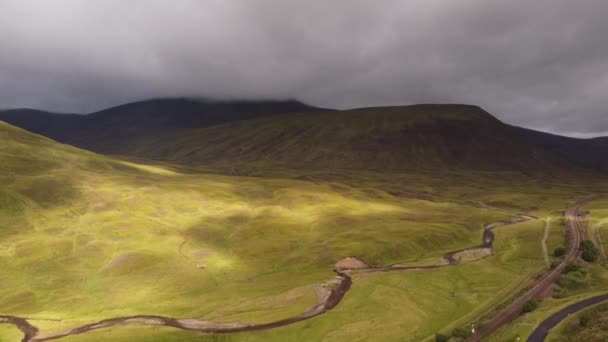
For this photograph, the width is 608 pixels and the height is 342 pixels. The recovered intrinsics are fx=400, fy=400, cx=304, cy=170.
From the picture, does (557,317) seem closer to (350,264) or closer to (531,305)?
(531,305)

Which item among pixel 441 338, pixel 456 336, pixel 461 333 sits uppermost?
pixel 461 333

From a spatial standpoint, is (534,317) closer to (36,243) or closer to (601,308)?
(601,308)

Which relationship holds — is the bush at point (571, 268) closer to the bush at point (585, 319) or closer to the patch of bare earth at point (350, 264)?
the bush at point (585, 319)

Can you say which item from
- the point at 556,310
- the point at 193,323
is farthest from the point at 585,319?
the point at 193,323

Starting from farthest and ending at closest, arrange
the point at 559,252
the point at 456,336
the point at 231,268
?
the point at 231,268 < the point at 559,252 < the point at 456,336

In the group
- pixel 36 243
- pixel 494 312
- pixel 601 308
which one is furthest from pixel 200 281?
pixel 601 308

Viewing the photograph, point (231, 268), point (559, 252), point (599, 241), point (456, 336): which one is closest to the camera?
point (456, 336)

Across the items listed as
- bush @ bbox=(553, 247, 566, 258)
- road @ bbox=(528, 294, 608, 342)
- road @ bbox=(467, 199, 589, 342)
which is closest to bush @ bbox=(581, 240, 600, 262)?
road @ bbox=(467, 199, 589, 342)

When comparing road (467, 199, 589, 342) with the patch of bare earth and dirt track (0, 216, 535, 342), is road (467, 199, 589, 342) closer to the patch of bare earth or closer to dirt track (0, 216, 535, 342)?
dirt track (0, 216, 535, 342)
